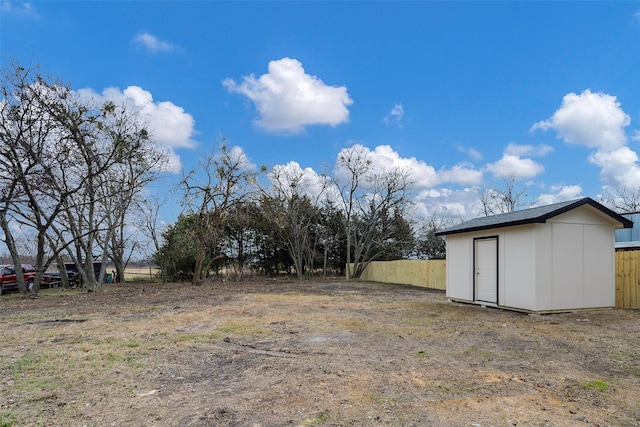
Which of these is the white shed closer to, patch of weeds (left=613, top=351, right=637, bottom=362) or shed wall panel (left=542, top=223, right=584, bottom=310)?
shed wall panel (left=542, top=223, right=584, bottom=310)

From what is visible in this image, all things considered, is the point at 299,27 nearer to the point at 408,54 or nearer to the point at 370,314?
the point at 408,54

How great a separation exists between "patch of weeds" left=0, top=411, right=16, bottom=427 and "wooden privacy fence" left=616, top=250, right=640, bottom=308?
12.3 metres

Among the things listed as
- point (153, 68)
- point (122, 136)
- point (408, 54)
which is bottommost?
point (122, 136)

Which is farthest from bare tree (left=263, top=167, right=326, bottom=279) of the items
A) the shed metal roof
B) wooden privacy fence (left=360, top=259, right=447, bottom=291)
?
the shed metal roof

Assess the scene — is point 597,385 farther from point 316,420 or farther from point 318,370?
point 316,420

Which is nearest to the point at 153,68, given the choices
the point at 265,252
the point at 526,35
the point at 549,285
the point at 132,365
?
the point at 132,365

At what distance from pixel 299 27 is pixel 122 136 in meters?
7.81

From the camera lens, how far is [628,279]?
32.3 feet

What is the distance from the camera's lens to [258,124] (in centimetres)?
1485

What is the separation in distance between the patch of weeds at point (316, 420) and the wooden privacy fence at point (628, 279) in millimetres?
10285

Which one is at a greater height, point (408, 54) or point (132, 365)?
point (408, 54)

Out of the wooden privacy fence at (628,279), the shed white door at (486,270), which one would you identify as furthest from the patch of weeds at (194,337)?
the wooden privacy fence at (628,279)

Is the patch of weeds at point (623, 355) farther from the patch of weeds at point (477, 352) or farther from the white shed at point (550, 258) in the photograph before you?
the white shed at point (550, 258)

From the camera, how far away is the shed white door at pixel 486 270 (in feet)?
31.0
